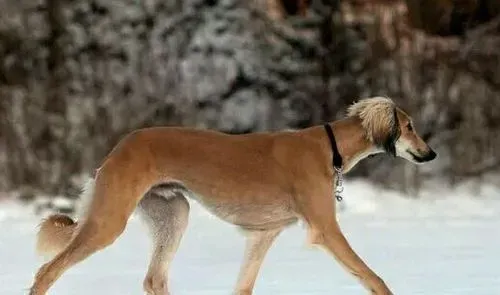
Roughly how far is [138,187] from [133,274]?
6.34 ft

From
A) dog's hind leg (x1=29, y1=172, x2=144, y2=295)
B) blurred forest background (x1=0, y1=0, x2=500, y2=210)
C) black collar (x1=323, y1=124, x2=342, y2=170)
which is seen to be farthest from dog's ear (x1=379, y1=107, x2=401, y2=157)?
blurred forest background (x1=0, y1=0, x2=500, y2=210)

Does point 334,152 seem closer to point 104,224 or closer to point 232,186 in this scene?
point 232,186

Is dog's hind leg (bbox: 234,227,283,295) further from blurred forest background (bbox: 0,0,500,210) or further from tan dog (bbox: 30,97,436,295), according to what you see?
blurred forest background (bbox: 0,0,500,210)

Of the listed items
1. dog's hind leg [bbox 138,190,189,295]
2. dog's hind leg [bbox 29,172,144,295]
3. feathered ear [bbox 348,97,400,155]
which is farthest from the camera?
dog's hind leg [bbox 138,190,189,295]

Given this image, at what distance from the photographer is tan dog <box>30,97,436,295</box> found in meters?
5.70

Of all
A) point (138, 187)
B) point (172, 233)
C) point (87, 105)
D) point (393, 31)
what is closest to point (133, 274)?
point (172, 233)

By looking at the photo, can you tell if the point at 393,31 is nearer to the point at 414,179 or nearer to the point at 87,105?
the point at 414,179

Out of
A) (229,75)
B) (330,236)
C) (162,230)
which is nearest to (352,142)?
(330,236)

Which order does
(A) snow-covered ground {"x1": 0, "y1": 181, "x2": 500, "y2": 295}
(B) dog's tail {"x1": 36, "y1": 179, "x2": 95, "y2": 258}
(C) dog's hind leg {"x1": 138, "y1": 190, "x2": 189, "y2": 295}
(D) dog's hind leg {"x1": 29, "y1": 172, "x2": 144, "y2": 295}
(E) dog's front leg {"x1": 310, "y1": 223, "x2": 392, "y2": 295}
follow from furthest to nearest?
(A) snow-covered ground {"x1": 0, "y1": 181, "x2": 500, "y2": 295} < (C) dog's hind leg {"x1": 138, "y1": 190, "x2": 189, "y2": 295} < (B) dog's tail {"x1": 36, "y1": 179, "x2": 95, "y2": 258} < (D) dog's hind leg {"x1": 29, "y1": 172, "x2": 144, "y2": 295} < (E) dog's front leg {"x1": 310, "y1": 223, "x2": 392, "y2": 295}

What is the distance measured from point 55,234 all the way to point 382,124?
6.51 feet

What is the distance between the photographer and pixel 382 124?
19.9 feet

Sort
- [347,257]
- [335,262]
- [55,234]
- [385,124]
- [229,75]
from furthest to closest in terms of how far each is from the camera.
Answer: [229,75] < [335,262] < [385,124] < [55,234] < [347,257]

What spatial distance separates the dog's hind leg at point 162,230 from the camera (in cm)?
616

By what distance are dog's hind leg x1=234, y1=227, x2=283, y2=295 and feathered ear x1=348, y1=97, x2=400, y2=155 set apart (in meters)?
0.77
